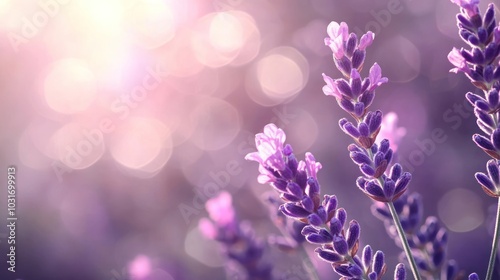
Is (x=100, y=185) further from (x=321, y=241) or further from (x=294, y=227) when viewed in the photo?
(x=321, y=241)

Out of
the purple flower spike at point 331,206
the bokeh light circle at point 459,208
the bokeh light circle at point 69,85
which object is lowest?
the bokeh light circle at point 459,208

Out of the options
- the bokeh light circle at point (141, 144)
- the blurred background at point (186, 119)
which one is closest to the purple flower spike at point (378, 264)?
the blurred background at point (186, 119)

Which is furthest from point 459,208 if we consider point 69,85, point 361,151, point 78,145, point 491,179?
point 69,85

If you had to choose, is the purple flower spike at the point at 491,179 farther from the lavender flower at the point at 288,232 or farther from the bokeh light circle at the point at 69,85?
the bokeh light circle at the point at 69,85

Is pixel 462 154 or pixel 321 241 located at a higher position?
pixel 321 241

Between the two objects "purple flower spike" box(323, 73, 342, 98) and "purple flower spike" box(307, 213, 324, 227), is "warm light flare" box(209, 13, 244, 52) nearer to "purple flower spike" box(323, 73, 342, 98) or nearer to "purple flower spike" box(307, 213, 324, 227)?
"purple flower spike" box(323, 73, 342, 98)

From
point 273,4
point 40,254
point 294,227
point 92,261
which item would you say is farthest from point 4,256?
point 273,4

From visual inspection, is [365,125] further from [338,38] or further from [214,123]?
[214,123]

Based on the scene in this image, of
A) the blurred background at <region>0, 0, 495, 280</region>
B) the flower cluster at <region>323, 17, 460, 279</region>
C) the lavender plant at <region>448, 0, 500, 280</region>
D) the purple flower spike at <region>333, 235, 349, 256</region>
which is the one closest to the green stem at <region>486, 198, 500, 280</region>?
the lavender plant at <region>448, 0, 500, 280</region>
